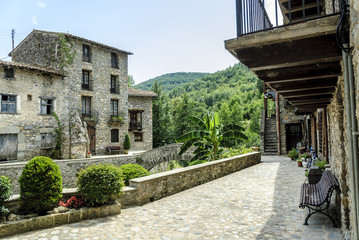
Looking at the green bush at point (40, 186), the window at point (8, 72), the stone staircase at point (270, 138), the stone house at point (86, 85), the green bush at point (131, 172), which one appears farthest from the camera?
the stone house at point (86, 85)

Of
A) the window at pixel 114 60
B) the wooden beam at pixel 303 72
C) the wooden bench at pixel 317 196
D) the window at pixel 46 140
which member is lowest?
the wooden bench at pixel 317 196

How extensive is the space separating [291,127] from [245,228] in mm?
17773

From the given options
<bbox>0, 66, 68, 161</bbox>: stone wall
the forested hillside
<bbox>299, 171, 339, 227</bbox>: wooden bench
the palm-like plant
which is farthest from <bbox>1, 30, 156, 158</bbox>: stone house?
<bbox>299, 171, 339, 227</bbox>: wooden bench

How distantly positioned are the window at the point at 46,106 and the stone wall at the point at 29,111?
24 centimetres

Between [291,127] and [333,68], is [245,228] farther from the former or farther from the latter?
[291,127]

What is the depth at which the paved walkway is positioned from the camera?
A: 4734 mm

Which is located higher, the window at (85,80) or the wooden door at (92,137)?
the window at (85,80)

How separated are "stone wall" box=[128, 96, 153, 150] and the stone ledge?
24.7 m

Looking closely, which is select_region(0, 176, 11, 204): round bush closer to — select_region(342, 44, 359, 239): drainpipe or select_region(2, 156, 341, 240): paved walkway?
select_region(2, 156, 341, 240): paved walkway

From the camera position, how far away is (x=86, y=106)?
25094 millimetres

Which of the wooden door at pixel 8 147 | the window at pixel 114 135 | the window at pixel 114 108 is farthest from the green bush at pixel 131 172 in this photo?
the window at pixel 114 108

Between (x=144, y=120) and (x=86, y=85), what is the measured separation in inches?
330

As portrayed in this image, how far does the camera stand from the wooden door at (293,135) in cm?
2073

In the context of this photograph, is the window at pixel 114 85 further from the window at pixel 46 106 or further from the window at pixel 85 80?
the window at pixel 46 106
